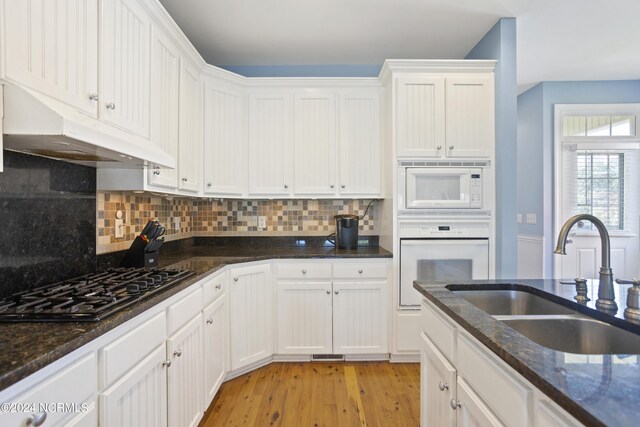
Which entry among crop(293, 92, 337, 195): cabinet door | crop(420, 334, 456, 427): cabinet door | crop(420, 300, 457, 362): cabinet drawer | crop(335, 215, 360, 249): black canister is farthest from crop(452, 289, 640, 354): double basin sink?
crop(293, 92, 337, 195): cabinet door

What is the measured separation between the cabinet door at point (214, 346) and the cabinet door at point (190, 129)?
2.88 feet

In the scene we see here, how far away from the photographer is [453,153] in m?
2.58

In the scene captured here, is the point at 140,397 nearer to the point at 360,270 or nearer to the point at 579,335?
the point at 579,335

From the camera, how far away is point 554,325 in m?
1.18

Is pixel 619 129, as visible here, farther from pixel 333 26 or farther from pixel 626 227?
pixel 333 26

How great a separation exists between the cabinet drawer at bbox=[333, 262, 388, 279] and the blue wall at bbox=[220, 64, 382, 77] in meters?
1.91

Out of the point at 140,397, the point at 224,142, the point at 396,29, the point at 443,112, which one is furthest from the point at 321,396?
the point at 396,29

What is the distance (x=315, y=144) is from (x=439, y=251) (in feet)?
4.58

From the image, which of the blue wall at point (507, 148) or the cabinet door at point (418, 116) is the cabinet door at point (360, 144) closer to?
the cabinet door at point (418, 116)

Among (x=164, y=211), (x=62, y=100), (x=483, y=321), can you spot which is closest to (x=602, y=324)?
(x=483, y=321)

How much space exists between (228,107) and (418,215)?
184cm

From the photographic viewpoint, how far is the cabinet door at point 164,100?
1896 mm

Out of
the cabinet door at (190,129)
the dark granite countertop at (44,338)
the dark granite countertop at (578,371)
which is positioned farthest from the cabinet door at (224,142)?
the dark granite countertop at (578,371)

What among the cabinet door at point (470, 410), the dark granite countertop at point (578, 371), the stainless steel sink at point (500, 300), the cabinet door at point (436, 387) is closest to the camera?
the dark granite countertop at point (578, 371)
